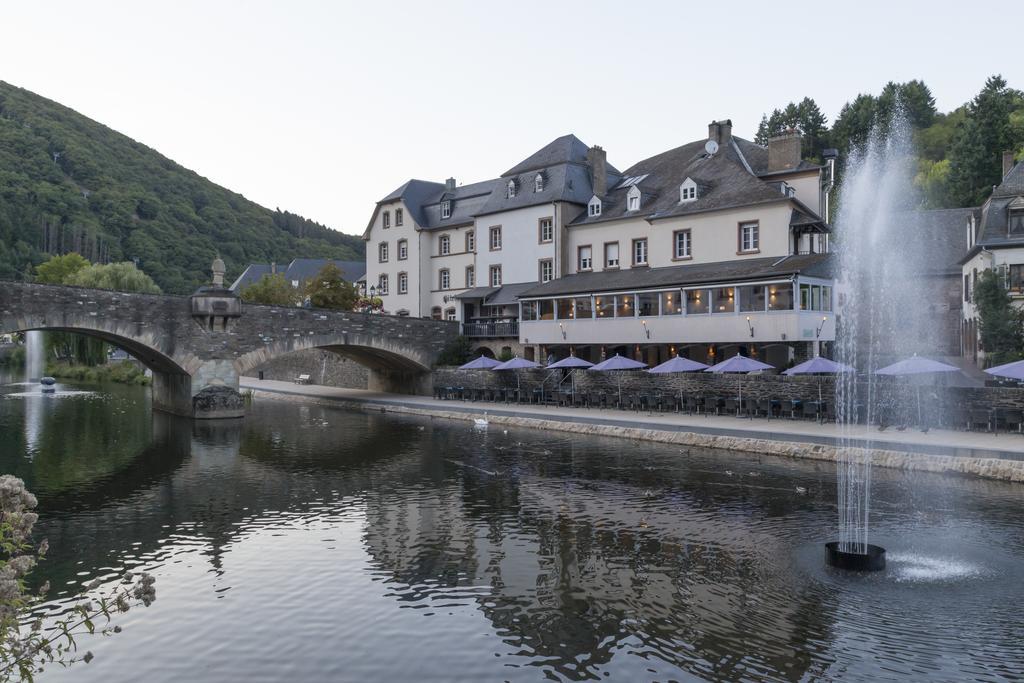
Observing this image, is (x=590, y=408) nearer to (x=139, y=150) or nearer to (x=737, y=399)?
(x=737, y=399)

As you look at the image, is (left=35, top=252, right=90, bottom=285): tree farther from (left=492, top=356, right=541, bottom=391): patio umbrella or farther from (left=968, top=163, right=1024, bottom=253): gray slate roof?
(left=968, top=163, right=1024, bottom=253): gray slate roof

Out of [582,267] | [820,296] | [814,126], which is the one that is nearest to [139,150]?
[814,126]

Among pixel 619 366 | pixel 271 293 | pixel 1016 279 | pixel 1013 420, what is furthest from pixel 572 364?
pixel 271 293

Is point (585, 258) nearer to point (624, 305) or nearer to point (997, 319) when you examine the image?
point (624, 305)

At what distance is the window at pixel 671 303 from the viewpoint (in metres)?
38.7

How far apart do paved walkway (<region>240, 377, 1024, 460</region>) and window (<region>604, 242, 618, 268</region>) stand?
11.6 meters

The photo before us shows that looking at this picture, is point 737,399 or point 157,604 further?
point 737,399

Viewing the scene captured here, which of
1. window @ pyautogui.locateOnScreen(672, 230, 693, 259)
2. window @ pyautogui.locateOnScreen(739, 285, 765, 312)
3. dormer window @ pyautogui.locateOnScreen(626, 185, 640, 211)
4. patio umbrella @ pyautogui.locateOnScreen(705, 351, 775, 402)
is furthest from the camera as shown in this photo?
dormer window @ pyautogui.locateOnScreen(626, 185, 640, 211)

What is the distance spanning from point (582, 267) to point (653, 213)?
6.26 metres

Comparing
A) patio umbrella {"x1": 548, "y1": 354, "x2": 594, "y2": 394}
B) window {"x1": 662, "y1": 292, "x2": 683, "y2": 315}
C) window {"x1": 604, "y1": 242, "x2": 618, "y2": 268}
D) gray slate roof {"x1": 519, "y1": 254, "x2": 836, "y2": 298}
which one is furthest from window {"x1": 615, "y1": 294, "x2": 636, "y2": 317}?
window {"x1": 604, "y1": 242, "x2": 618, "y2": 268}

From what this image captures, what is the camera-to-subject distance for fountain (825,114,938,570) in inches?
896

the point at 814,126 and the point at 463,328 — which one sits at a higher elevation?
the point at 814,126

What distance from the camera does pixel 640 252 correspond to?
146 feet

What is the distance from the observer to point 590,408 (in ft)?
123
